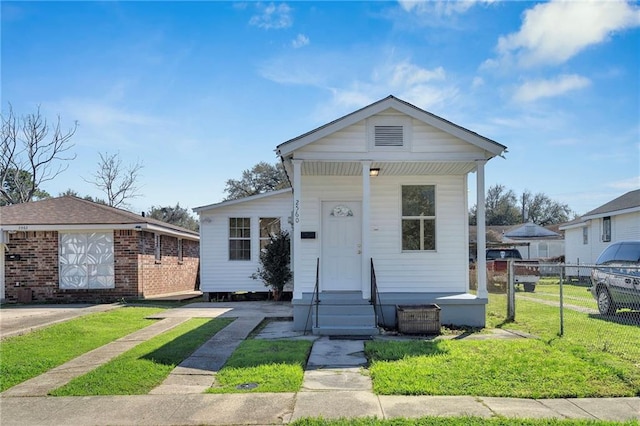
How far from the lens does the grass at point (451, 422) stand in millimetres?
4121

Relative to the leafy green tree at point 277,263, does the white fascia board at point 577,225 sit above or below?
above

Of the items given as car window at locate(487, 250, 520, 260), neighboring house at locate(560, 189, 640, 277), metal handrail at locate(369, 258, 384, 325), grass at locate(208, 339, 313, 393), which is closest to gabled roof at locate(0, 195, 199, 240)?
metal handrail at locate(369, 258, 384, 325)

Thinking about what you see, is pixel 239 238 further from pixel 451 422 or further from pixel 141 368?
pixel 451 422

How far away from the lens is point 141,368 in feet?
20.1

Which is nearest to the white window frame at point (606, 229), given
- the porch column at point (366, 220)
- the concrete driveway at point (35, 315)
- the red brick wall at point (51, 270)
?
the porch column at point (366, 220)

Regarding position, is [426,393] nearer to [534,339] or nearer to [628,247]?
[534,339]

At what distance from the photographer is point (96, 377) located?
5.73m

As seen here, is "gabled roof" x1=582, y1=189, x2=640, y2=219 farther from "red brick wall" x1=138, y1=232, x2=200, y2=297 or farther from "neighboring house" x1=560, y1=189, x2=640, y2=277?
"red brick wall" x1=138, y1=232, x2=200, y2=297

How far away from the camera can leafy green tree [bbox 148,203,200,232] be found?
47.0 metres

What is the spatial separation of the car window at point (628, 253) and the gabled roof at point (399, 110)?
4668mm

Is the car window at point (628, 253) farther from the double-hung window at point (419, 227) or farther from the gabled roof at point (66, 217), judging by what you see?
the gabled roof at point (66, 217)

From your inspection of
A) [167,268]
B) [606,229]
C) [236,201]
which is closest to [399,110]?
[236,201]

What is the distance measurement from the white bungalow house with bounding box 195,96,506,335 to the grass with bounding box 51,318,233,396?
231cm

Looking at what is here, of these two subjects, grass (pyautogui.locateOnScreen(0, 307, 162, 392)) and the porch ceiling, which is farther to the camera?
the porch ceiling
